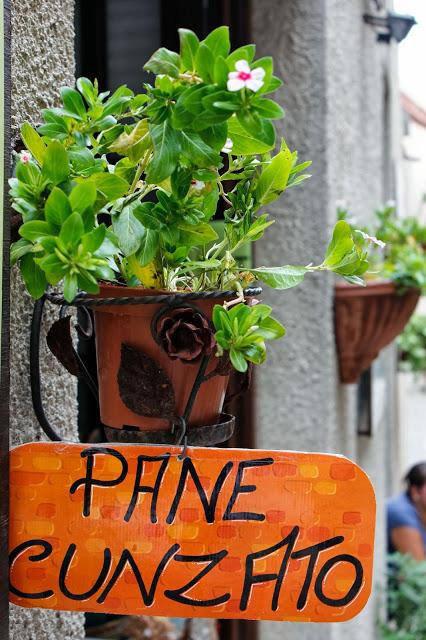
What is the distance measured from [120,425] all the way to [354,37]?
2.99 metres

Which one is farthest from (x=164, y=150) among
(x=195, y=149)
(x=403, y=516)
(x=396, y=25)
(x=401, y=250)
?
(x=403, y=516)

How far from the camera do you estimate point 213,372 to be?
86 centimetres

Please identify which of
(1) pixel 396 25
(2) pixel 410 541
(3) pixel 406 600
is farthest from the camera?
(2) pixel 410 541

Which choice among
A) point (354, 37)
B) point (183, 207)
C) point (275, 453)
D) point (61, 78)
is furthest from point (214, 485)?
point (354, 37)

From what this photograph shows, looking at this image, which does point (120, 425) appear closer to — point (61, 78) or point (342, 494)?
point (342, 494)

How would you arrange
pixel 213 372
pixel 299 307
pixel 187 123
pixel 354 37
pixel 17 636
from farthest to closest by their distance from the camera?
pixel 354 37, pixel 299 307, pixel 17 636, pixel 213 372, pixel 187 123

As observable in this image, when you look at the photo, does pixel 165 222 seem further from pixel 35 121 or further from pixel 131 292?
pixel 35 121

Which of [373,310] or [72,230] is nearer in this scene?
[72,230]

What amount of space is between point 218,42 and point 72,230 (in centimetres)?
21

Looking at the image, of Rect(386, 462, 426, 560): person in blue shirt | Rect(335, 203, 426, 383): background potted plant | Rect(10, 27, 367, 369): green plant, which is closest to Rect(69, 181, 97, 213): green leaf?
Rect(10, 27, 367, 369): green plant

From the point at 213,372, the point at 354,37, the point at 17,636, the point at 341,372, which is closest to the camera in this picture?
the point at 213,372

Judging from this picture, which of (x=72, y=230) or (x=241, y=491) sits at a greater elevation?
(x=72, y=230)

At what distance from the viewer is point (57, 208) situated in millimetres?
738

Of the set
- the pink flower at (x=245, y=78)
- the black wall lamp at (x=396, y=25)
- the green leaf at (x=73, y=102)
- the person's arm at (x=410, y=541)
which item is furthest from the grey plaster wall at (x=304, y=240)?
the person's arm at (x=410, y=541)
